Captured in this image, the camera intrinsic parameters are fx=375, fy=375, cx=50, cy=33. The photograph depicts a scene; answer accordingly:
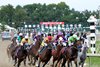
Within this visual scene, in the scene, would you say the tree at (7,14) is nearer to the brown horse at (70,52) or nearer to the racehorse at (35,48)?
the racehorse at (35,48)

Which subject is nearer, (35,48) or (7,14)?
(35,48)

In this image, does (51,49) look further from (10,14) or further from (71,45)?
(10,14)

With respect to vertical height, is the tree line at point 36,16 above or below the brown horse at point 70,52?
below

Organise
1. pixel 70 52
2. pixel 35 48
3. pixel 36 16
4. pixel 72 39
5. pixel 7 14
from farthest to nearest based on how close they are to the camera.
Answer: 1. pixel 36 16
2. pixel 7 14
3. pixel 35 48
4. pixel 70 52
5. pixel 72 39

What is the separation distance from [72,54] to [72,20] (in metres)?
74.1

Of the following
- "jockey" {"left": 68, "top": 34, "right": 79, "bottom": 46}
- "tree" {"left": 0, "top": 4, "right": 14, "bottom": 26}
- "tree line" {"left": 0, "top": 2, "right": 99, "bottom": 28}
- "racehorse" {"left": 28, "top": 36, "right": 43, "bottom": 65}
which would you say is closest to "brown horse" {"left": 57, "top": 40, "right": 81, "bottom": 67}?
"jockey" {"left": 68, "top": 34, "right": 79, "bottom": 46}

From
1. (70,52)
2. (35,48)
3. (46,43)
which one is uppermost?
(46,43)

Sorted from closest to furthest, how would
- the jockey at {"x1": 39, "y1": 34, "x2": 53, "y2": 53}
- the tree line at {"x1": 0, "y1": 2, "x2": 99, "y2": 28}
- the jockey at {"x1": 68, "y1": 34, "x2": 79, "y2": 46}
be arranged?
the jockey at {"x1": 68, "y1": 34, "x2": 79, "y2": 46} < the jockey at {"x1": 39, "y1": 34, "x2": 53, "y2": 53} < the tree line at {"x1": 0, "y1": 2, "x2": 99, "y2": 28}

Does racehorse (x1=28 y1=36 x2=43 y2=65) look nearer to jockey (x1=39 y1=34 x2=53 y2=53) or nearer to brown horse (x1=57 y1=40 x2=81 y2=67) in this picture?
jockey (x1=39 y1=34 x2=53 y2=53)

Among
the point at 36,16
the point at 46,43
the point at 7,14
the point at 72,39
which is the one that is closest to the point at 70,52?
the point at 72,39

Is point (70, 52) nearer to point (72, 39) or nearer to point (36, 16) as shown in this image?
point (72, 39)

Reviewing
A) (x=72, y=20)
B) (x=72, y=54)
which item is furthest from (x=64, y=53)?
(x=72, y=20)

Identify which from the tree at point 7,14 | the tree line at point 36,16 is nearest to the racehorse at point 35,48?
the tree line at point 36,16

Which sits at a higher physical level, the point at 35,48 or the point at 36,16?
the point at 35,48
